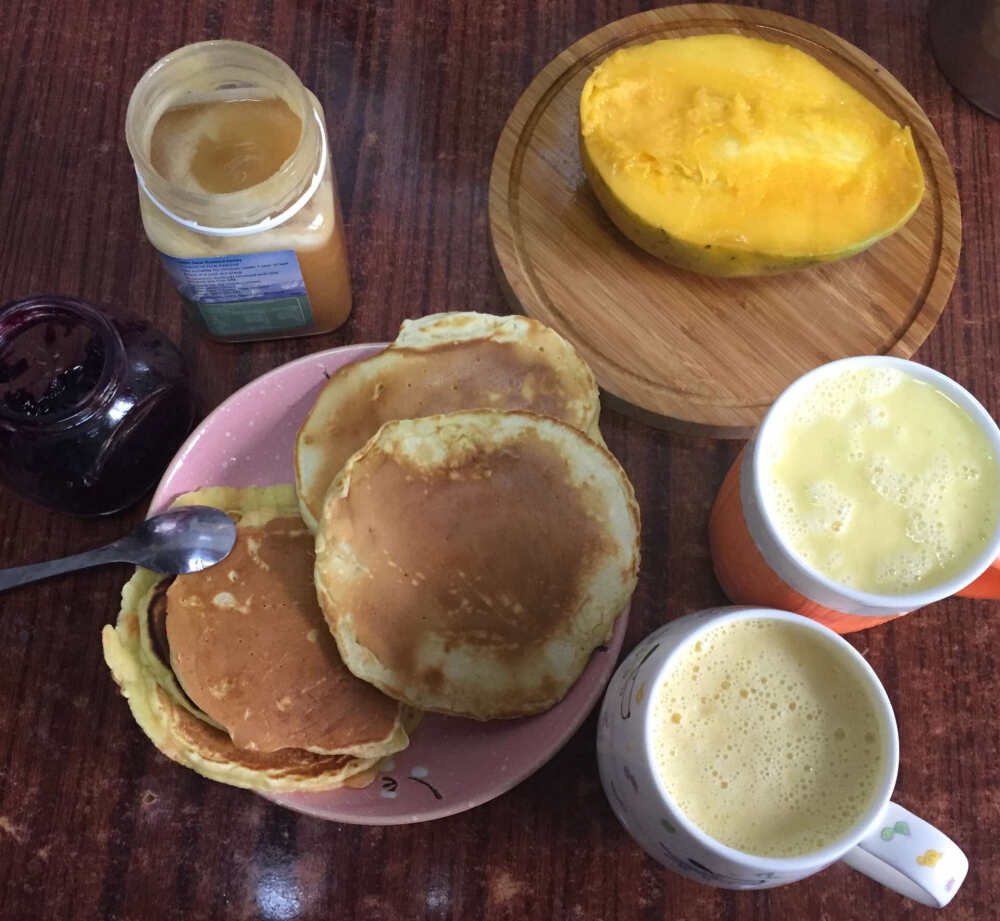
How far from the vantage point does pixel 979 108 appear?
126 centimetres

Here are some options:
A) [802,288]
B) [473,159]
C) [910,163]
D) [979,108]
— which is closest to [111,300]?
[473,159]

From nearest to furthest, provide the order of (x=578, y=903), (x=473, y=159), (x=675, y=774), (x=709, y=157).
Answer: (x=675, y=774), (x=578, y=903), (x=709, y=157), (x=473, y=159)

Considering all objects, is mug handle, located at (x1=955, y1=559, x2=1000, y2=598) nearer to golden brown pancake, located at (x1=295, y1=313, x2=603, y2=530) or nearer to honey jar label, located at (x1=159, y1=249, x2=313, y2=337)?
golden brown pancake, located at (x1=295, y1=313, x2=603, y2=530)

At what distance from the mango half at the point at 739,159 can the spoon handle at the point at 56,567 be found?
2.12 feet

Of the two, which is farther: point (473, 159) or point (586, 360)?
point (473, 159)

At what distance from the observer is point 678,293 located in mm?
1134

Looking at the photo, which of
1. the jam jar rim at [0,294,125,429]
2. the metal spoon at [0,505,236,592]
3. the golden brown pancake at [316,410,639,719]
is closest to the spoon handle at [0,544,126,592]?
the metal spoon at [0,505,236,592]

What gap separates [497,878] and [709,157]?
2.58ft

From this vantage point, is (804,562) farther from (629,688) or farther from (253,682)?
(253,682)

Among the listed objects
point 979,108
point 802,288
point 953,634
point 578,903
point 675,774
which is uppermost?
point 979,108

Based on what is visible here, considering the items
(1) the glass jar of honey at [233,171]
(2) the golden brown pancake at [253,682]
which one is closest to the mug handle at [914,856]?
(2) the golden brown pancake at [253,682]

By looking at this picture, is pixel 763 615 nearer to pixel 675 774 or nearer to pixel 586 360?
pixel 675 774

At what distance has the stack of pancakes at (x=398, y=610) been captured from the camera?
892mm

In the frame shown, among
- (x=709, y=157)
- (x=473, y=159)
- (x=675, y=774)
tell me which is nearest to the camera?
(x=675, y=774)
